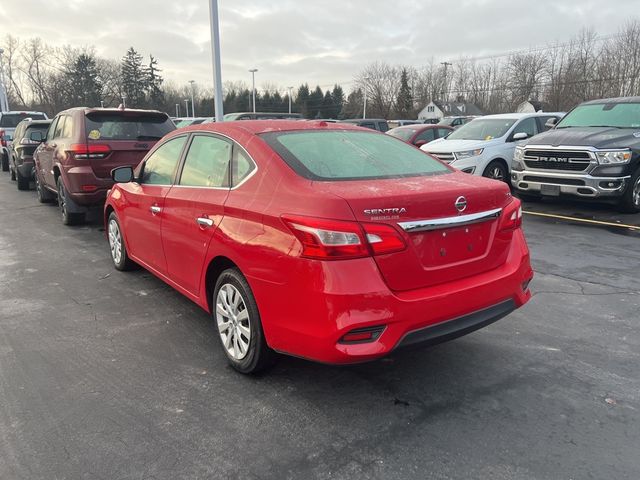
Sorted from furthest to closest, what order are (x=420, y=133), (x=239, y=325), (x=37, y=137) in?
(x=420, y=133), (x=37, y=137), (x=239, y=325)

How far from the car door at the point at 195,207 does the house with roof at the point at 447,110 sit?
2651 inches

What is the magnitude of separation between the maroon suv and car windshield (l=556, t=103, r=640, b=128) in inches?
297

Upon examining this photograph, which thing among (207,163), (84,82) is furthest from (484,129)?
(84,82)

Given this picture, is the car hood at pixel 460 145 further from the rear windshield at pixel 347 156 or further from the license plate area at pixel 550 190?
the rear windshield at pixel 347 156

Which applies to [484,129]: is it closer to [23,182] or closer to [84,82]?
[23,182]

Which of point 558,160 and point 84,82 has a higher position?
point 84,82

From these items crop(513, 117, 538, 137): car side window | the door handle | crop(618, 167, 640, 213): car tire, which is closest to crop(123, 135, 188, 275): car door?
the door handle

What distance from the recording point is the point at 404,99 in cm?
8162

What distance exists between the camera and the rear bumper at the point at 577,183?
805 cm

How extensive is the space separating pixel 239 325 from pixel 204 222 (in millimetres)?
753

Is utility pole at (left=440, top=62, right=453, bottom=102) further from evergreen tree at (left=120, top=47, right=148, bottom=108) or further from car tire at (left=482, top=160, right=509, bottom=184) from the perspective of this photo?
car tire at (left=482, top=160, right=509, bottom=184)

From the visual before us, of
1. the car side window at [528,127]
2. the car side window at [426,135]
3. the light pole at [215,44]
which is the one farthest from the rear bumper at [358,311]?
the car side window at [426,135]

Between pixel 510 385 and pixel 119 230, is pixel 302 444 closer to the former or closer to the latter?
pixel 510 385

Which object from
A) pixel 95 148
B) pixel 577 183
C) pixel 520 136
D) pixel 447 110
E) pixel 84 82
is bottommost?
pixel 577 183
